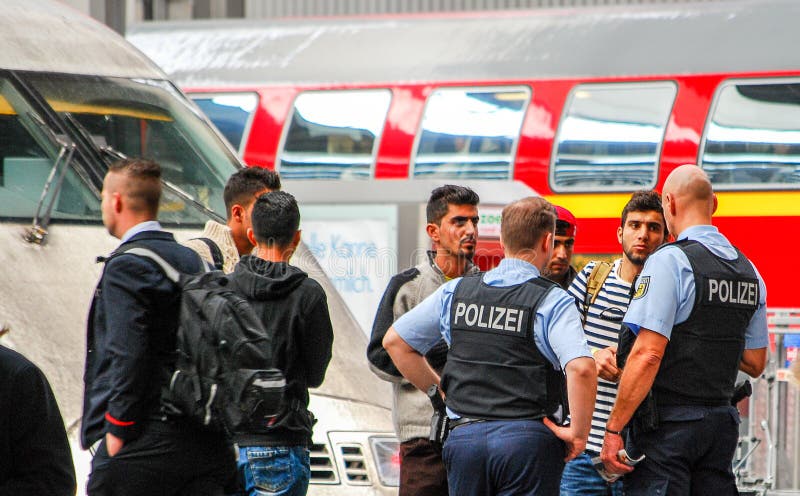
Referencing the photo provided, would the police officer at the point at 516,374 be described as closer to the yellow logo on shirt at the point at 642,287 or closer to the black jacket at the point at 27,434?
the yellow logo on shirt at the point at 642,287

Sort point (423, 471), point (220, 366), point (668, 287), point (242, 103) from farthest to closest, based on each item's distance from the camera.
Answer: point (242, 103)
point (423, 471)
point (668, 287)
point (220, 366)

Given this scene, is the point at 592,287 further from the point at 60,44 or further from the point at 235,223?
the point at 60,44

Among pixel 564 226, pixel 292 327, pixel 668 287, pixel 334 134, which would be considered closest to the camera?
pixel 668 287

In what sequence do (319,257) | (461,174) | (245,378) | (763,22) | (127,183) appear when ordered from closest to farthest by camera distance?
(245,378)
(127,183)
(319,257)
(763,22)
(461,174)

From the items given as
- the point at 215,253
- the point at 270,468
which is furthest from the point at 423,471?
the point at 215,253

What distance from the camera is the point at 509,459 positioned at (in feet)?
17.4

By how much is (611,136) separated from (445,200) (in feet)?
25.4

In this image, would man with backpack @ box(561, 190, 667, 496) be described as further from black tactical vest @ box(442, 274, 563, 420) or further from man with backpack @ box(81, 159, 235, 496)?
man with backpack @ box(81, 159, 235, 496)

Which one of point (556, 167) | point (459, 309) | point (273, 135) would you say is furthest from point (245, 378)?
point (273, 135)

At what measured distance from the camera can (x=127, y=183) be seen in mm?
5473

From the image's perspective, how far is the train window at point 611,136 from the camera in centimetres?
1387

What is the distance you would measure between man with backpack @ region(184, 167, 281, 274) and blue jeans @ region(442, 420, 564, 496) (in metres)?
1.53

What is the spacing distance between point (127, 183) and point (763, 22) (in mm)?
9475

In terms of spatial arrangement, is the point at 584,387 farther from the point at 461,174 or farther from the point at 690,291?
the point at 461,174
